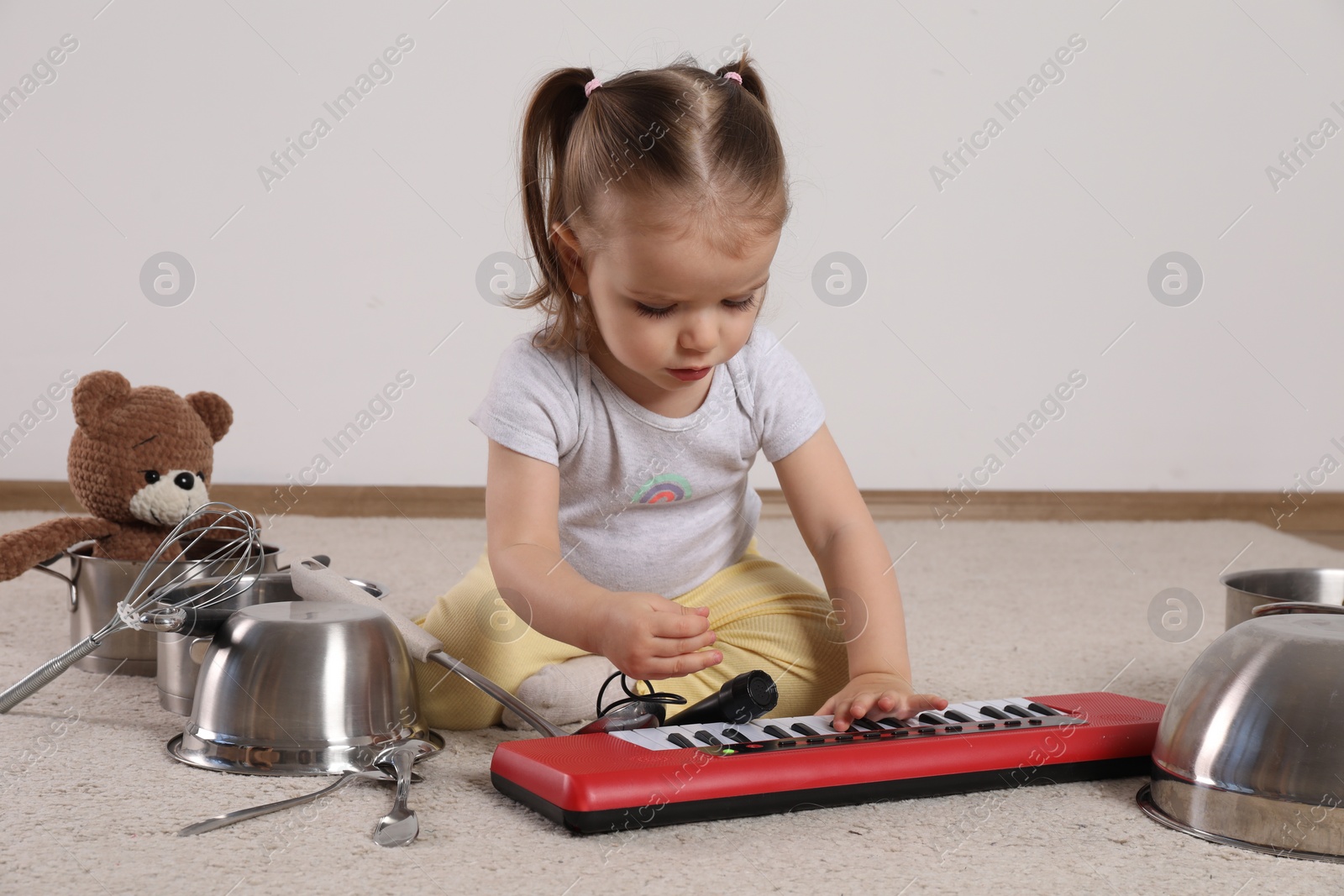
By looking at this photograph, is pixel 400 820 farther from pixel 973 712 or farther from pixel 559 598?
pixel 973 712

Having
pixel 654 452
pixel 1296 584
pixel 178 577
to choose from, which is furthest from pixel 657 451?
pixel 1296 584

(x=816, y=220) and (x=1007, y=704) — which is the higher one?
(x=816, y=220)

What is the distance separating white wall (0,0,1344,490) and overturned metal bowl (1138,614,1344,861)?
3.37 feet

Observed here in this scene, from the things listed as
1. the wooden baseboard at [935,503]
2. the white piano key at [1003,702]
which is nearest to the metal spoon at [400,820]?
the white piano key at [1003,702]

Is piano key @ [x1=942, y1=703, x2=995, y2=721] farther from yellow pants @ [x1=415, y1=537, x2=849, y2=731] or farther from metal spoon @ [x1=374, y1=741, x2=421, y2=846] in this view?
metal spoon @ [x1=374, y1=741, x2=421, y2=846]

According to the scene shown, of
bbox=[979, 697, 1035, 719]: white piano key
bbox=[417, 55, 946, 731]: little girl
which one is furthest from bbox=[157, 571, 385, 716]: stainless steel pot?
bbox=[979, 697, 1035, 719]: white piano key

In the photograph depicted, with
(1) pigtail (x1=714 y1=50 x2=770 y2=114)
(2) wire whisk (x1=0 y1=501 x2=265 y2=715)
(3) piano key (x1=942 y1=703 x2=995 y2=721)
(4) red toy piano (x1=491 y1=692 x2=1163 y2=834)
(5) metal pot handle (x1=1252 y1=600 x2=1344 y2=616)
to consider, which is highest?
(1) pigtail (x1=714 y1=50 x2=770 y2=114)

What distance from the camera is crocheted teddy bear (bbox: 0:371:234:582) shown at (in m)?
0.91

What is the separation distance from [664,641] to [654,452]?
0.24m

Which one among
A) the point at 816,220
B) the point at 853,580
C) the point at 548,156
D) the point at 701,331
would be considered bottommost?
the point at 853,580

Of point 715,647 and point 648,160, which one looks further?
point 715,647

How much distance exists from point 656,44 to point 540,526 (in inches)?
39.6

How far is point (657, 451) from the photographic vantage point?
0.84 metres

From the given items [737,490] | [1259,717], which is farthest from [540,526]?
[1259,717]
